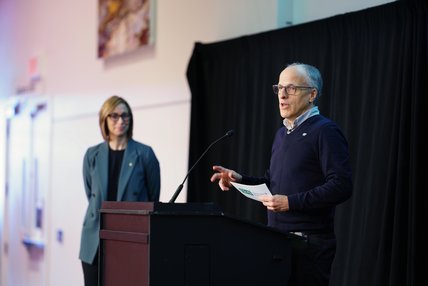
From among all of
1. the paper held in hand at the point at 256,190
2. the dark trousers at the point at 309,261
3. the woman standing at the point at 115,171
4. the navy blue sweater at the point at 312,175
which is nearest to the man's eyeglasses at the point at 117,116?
the woman standing at the point at 115,171

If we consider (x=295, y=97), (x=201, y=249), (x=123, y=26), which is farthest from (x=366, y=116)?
(x=123, y=26)

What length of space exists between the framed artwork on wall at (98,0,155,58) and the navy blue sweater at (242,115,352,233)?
11.8 feet

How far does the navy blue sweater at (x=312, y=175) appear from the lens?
2604mm

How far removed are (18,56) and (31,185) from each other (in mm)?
1731

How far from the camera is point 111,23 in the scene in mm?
6887

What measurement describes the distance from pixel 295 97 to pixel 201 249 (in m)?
0.72

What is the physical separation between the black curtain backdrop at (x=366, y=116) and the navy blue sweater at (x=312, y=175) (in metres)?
1.08

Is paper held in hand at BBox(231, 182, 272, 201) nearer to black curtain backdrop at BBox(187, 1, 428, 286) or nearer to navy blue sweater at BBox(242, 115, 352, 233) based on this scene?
navy blue sweater at BBox(242, 115, 352, 233)

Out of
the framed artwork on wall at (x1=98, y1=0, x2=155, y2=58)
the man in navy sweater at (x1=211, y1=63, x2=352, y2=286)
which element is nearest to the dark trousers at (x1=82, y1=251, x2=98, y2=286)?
the man in navy sweater at (x1=211, y1=63, x2=352, y2=286)

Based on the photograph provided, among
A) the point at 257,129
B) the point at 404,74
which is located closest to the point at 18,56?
the point at 257,129

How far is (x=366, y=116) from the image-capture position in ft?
13.3

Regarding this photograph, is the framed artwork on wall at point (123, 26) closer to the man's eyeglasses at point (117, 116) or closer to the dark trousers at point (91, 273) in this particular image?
the man's eyeglasses at point (117, 116)

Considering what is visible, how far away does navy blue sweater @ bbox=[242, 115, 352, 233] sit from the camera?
2.60 metres

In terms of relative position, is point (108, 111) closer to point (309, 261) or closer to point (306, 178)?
point (306, 178)
